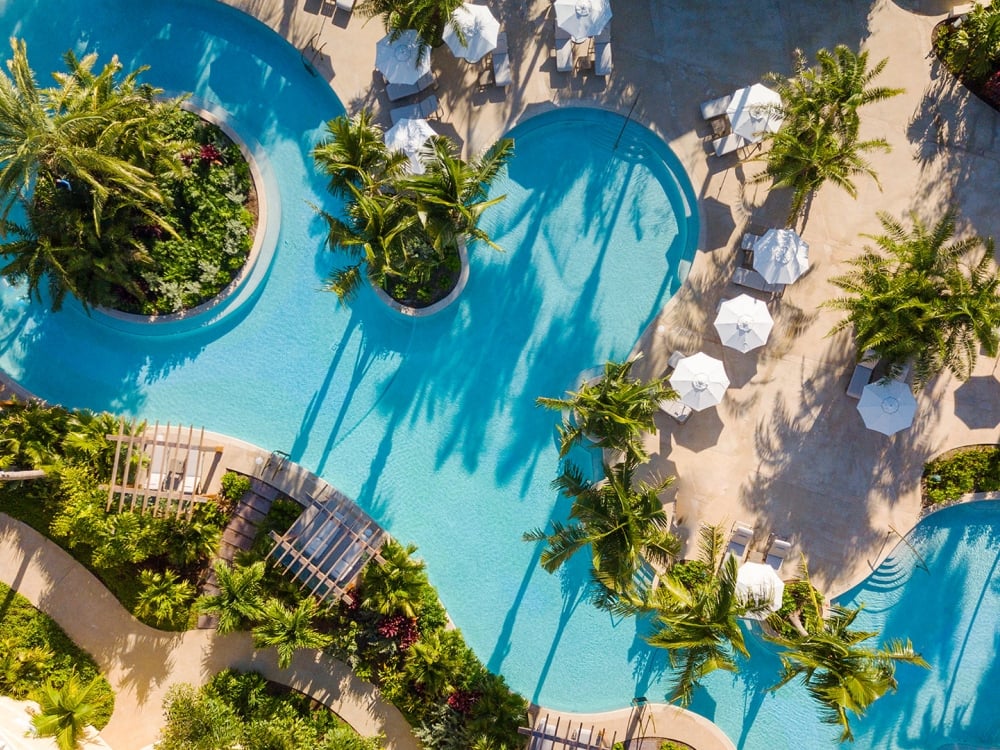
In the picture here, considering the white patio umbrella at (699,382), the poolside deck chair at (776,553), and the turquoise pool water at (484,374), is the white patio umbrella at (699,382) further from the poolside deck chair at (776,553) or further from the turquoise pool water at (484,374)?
the poolside deck chair at (776,553)

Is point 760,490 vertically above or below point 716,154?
below

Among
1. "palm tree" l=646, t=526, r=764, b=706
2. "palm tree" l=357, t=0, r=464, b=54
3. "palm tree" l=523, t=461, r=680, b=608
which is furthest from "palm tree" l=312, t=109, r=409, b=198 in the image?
"palm tree" l=646, t=526, r=764, b=706

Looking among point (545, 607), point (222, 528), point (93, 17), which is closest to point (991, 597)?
point (545, 607)

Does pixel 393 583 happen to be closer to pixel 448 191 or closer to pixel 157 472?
pixel 157 472

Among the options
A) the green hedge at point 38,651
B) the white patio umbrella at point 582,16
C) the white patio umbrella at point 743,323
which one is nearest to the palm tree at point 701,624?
the white patio umbrella at point 743,323

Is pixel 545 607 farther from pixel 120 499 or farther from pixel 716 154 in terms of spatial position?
pixel 716 154

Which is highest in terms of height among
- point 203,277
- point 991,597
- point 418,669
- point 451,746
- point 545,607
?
point 203,277

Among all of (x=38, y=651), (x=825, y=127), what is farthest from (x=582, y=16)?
(x=38, y=651)
